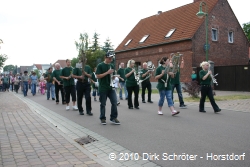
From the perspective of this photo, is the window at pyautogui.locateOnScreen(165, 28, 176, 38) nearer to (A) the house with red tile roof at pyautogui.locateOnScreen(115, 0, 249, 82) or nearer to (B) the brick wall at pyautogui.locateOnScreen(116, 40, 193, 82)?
(A) the house with red tile roof at pyautogui.locateOnScreen(115, 0, 249, 82)

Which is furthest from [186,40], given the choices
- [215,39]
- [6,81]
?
[6,81]

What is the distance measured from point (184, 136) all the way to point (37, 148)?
3.04 meters

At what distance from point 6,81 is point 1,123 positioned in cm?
2338

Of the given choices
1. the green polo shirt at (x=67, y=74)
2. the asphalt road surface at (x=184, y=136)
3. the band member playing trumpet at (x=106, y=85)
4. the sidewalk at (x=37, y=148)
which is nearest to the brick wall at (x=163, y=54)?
the green polo shirt at (x=67, y=74)

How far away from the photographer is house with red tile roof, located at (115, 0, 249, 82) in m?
28.5

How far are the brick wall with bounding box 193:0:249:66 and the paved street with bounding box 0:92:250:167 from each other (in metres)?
20.1

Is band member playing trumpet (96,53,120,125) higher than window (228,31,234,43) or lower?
lower

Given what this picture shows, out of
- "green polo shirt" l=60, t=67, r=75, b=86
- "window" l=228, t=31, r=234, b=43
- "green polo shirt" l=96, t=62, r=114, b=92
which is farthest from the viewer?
"window" l=228, t=31, r=234, b=43

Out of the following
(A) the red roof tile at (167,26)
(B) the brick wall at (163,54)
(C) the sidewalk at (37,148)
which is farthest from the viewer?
(A) the red roof tile at (167,26)

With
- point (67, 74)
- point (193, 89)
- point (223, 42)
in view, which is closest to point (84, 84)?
point (67, 74)

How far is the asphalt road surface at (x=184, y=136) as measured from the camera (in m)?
4.71

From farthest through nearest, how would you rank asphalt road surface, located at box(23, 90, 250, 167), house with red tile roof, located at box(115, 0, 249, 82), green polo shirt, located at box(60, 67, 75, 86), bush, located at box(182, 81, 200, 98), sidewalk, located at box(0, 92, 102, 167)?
house with red tile roof, located at box(115, 0, 249, 82) → bush, located at box(182, 81, 200, 98) → green polo shirt, located at box(60, 67, 75, 86) → asphalt road surface, located at box(23, 90, 250, 167) → sidewalk, located at box(0, 92, 102, 167)

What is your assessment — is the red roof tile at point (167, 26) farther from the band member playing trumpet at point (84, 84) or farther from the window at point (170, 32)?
the band member playing trumpet at point (84, 84)

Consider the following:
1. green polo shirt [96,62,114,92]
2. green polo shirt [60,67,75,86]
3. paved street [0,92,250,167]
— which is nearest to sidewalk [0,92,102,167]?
paved street [0,92,250,167]
